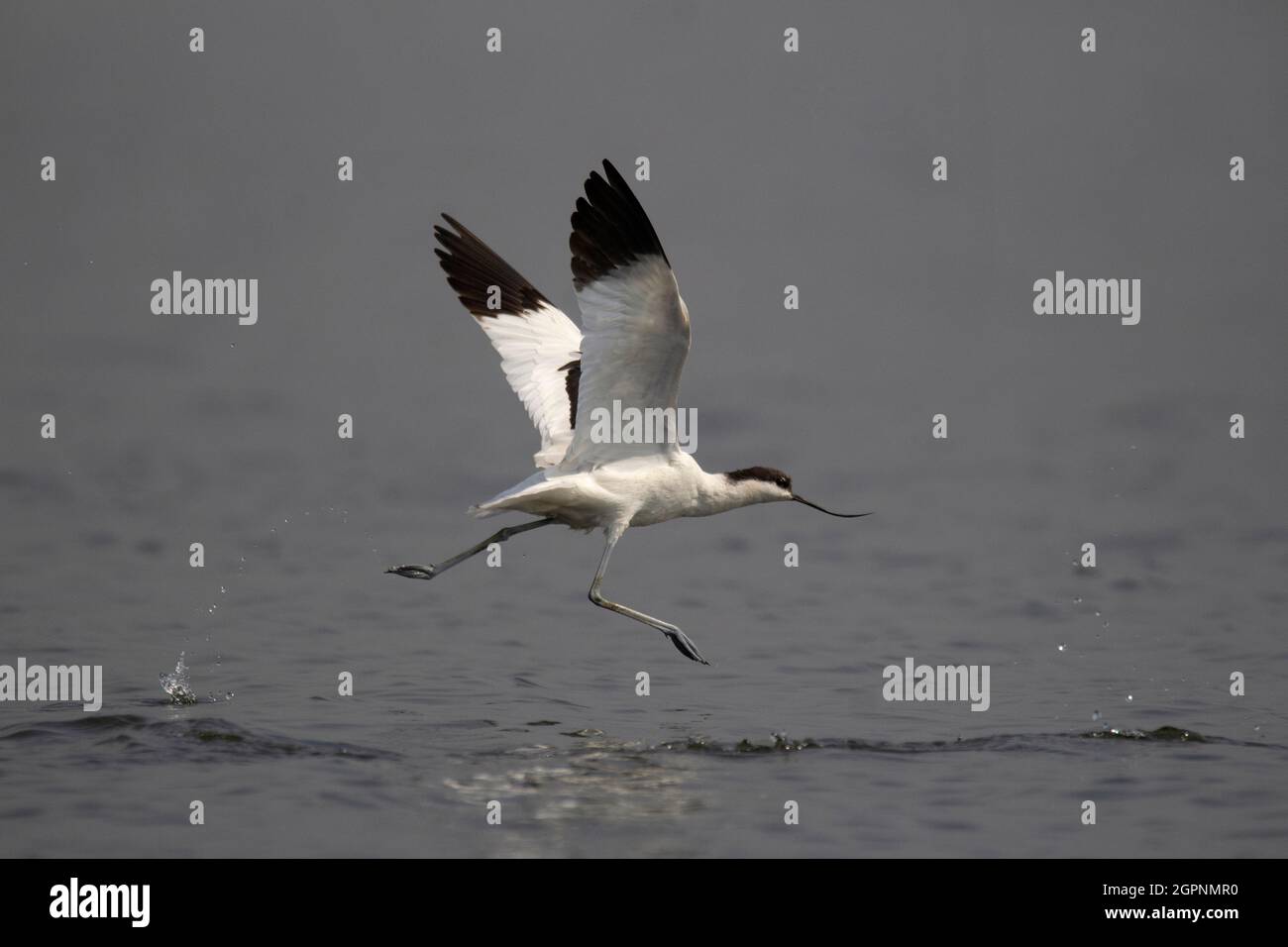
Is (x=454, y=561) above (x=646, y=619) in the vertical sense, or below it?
above

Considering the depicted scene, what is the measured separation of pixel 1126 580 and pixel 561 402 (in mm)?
5209

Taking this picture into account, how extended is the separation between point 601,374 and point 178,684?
3.18 m

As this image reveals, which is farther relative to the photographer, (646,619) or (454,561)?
(454,561)

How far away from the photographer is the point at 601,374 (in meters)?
10.3

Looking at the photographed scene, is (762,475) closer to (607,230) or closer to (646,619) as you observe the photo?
(646,619)

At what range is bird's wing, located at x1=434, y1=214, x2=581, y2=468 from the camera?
1209 cm

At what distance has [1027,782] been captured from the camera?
923cm

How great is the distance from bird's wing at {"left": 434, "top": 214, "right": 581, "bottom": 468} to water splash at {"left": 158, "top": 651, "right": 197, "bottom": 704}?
2.69 metres

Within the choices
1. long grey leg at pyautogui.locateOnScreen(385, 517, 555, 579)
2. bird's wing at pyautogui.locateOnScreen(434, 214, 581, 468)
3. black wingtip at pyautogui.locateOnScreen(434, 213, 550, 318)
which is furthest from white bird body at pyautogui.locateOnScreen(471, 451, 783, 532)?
black wingtip at pyautogui.locateOnScreen(434, 213, 550, 318)

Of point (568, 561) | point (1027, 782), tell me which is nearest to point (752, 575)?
point (568, 561)

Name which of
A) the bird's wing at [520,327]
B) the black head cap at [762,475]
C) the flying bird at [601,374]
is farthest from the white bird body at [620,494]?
the bird's wing at [520,327]

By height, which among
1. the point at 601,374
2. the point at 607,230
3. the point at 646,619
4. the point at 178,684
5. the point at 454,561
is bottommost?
the point at 178,684

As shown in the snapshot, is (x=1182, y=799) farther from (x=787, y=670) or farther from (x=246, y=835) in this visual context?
(x=246, y=835)

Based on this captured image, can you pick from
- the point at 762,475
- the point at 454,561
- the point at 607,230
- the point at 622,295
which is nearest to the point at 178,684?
the point at 454,561
